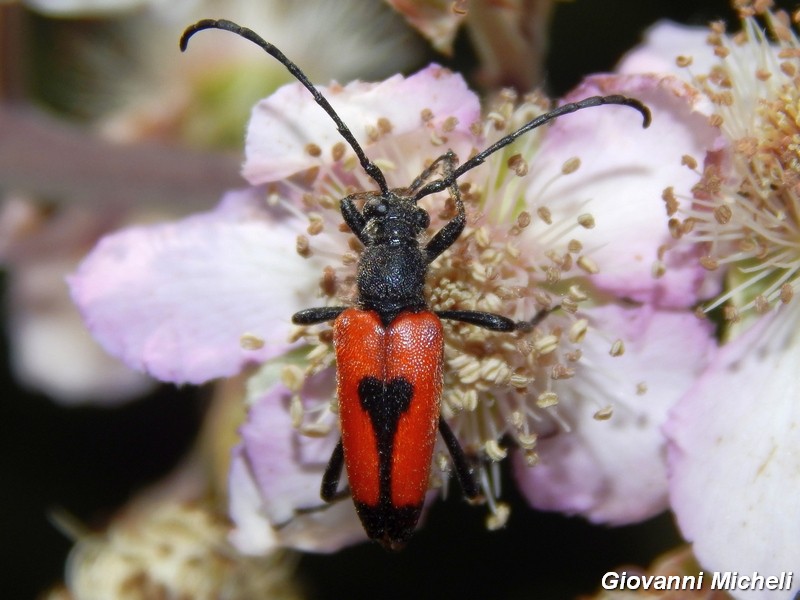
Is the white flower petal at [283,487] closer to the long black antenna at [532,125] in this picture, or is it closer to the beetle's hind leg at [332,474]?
the beetle's hind leg at [332,474]

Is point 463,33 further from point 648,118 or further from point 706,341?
point 706,341

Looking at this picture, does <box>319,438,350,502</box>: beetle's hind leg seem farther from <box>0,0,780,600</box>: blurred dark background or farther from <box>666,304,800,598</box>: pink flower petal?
<box>0,0,780,600</box>: blurred dark background

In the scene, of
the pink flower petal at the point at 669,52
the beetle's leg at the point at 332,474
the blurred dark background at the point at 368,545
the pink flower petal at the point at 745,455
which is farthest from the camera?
the blurred dark background at the point at 368,545

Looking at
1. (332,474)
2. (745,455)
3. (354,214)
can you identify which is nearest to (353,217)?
(354,214)

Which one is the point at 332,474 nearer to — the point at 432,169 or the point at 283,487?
the point at 283,487

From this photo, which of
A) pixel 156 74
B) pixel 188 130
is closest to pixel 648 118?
pixel 188 130

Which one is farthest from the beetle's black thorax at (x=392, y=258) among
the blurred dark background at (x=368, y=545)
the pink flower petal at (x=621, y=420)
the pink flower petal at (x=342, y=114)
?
the blurred dark background at (x=368, y=545)
